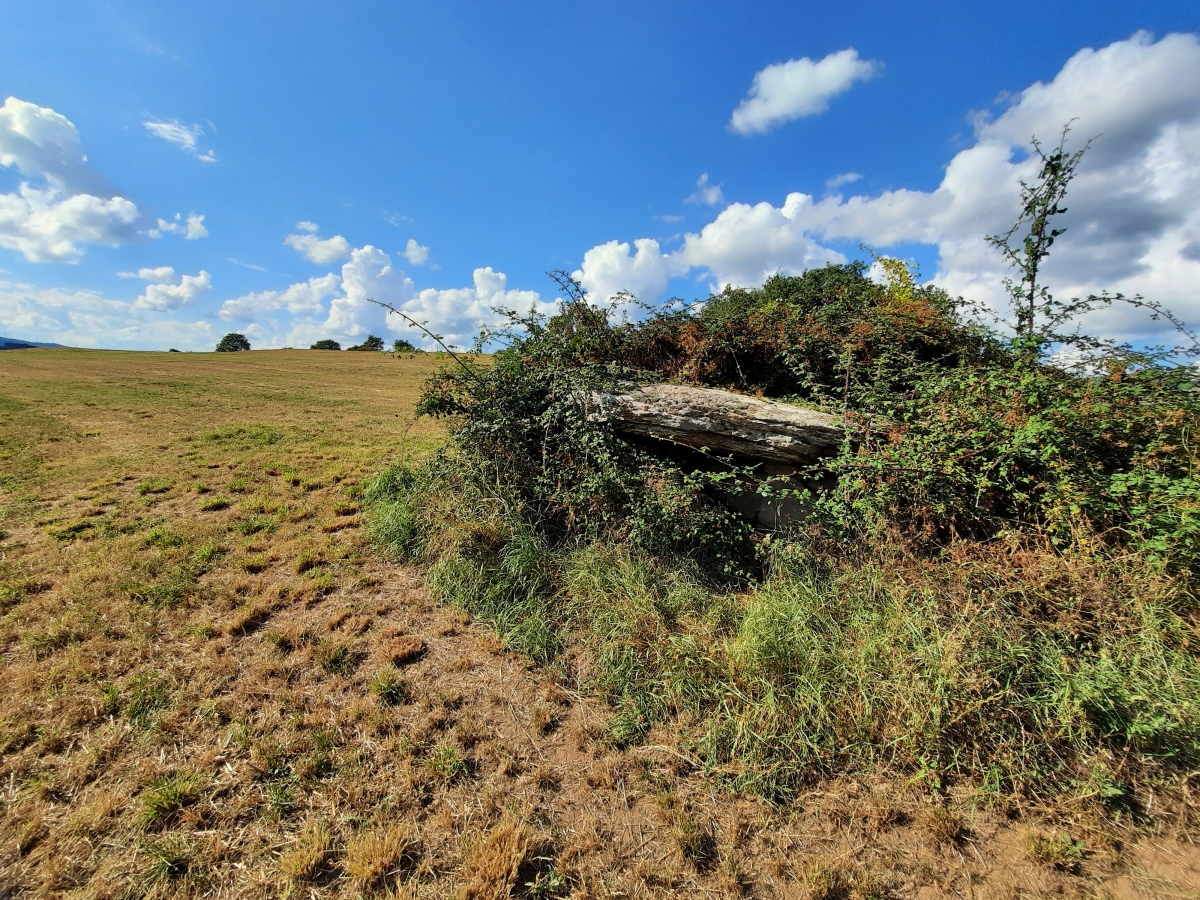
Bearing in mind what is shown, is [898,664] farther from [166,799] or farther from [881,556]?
[166,799]

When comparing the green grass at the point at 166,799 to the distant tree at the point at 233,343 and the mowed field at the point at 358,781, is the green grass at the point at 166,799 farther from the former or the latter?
the distant tree at the point at 233,343

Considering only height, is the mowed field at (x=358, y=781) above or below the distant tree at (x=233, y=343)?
below

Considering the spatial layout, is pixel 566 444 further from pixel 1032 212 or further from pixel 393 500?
pixel 1032 212

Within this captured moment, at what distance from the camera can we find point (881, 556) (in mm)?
3809

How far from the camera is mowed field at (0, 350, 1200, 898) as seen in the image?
215 centimetres

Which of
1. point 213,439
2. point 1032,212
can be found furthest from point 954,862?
point 213,439

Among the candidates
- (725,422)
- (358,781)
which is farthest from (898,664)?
(358,781)

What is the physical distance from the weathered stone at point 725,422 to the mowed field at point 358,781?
2.69 metres

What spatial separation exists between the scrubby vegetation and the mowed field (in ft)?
0.74

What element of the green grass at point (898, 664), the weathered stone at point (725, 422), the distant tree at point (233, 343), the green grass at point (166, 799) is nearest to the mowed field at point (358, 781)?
the green grass at point (166, 799)

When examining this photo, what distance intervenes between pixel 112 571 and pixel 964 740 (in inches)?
279

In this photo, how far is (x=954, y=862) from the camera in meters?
2.24

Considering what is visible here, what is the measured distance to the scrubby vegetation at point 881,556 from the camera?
2.65 m

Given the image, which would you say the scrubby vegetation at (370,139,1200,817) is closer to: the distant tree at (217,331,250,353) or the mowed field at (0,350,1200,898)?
the mowed field at (0,350,1200,898)
